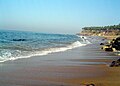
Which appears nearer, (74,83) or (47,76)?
(74,83)

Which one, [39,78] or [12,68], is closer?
[39,78]

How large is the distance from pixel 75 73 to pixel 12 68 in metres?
3.35

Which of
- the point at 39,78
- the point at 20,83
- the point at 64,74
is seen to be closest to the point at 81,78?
the point at 64,74

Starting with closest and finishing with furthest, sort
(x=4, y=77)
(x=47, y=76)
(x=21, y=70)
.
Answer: (x=4, y=77), (x=47, y=76), (x=21, y=70)

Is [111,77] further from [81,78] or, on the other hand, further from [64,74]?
[64,74]

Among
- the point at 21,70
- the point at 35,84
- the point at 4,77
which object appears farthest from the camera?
the point at 21,70

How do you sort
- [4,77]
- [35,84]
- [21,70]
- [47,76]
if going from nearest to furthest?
[35,84] < [4,77] < [47,76] < [21,70]

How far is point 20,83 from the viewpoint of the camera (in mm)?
10789

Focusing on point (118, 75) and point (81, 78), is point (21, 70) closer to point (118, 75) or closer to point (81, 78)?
Result: point (81, 78)

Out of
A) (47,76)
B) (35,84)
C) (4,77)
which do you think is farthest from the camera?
(47,76)

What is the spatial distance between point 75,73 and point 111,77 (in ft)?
6.65

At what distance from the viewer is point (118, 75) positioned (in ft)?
43.5

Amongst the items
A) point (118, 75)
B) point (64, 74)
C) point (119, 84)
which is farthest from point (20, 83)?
point (118, 75)

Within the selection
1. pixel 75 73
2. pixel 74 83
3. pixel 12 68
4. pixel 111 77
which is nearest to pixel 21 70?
pixel 12 68
